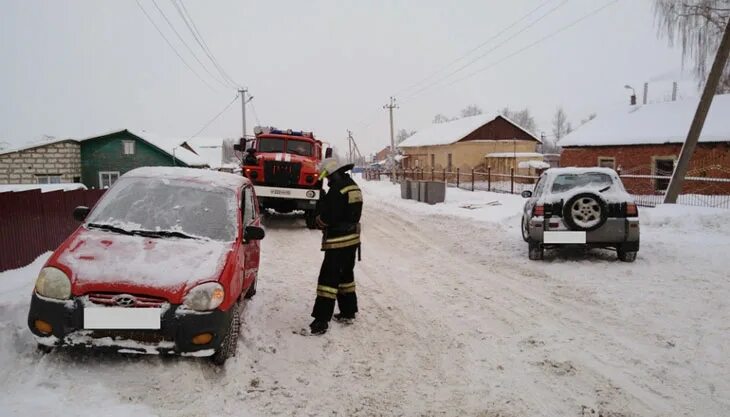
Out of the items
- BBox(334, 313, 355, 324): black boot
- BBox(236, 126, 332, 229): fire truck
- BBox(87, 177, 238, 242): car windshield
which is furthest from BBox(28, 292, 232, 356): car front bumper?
BBox(236, 126, 332, 229): fire truck

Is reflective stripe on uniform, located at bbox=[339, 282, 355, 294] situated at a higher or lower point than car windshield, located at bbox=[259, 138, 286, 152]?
lower

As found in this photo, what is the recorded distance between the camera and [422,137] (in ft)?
172

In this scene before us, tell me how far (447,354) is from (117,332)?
283cm

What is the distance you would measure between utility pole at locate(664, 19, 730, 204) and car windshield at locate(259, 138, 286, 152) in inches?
449

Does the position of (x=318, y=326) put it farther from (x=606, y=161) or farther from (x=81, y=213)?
(x=606, y=161)

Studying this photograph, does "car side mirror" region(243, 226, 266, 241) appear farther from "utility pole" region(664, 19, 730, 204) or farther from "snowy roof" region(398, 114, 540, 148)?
"snowy roof" region(398, 114, 540, 148)

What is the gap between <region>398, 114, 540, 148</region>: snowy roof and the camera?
43000mm

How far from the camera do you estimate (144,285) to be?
3945mm

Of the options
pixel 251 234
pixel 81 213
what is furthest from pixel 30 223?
pixel 251 234

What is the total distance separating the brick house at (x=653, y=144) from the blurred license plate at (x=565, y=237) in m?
13.7

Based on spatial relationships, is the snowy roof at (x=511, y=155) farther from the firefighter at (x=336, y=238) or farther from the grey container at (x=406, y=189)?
the firefighter at (x=336, y=238)

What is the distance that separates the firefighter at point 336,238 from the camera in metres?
5.43

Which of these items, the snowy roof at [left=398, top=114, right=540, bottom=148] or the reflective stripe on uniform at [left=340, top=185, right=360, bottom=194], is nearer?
the reflective stripe on uniform at [left=340, top=185, right=360, bottom=194]

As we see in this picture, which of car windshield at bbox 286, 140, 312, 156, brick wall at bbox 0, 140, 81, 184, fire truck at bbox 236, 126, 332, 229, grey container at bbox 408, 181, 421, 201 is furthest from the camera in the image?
brick wall at bbox 0, 140, 81, 184
